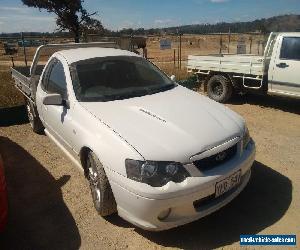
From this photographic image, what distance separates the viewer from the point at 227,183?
10.8 ft

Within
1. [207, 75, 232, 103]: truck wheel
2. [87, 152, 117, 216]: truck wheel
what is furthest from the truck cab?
[87, 152, 117, 216]: truck wheel

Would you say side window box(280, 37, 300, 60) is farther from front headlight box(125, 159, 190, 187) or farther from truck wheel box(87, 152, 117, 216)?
truck wheel box(87, 152, 117, 216)

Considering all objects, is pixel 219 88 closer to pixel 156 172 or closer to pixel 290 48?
pixel 290 48

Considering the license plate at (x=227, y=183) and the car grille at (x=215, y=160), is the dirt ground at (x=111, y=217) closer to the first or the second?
the license plate at (x=227, y=183)

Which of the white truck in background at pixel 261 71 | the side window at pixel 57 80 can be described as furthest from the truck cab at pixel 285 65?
the side window at pixel 57 80

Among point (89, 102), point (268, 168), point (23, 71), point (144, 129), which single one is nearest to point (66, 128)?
point (89, 102)

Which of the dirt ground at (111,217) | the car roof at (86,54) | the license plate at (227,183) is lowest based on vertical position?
the dirt ground at (111,217)

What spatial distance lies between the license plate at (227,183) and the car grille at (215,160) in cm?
17

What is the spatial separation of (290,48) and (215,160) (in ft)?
16.9

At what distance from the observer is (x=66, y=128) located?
426 cm

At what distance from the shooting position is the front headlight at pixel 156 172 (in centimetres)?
302

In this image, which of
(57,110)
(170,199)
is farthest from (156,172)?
(57,110)

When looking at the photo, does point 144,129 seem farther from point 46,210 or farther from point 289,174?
point 289,174

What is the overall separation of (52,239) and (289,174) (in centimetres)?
329
